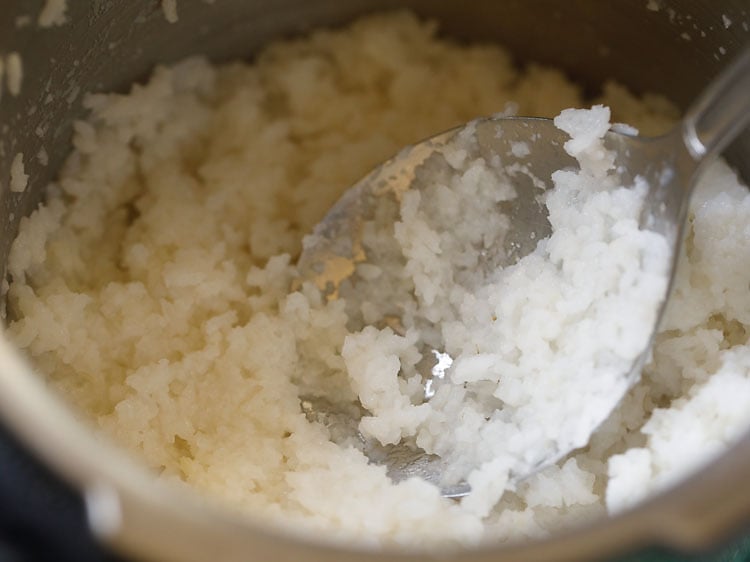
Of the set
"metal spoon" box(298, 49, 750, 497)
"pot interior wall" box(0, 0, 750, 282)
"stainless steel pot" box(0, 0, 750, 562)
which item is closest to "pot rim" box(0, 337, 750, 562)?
"stainless steel pot" box(0, 0, 750, 562)

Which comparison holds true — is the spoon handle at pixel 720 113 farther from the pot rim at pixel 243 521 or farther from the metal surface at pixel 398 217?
the pot rim at pixel 243 521

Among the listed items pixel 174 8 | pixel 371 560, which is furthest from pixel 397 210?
pixel 371 560

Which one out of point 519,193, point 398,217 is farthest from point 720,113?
point 398,217

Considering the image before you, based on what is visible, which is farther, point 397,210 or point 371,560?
point 397,210

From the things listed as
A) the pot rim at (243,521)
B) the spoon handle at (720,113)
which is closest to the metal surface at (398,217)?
the spoon handle at (720,113)

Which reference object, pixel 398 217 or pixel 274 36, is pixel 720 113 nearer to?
pixel 398 217

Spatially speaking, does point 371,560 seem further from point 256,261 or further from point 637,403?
point 256,261
